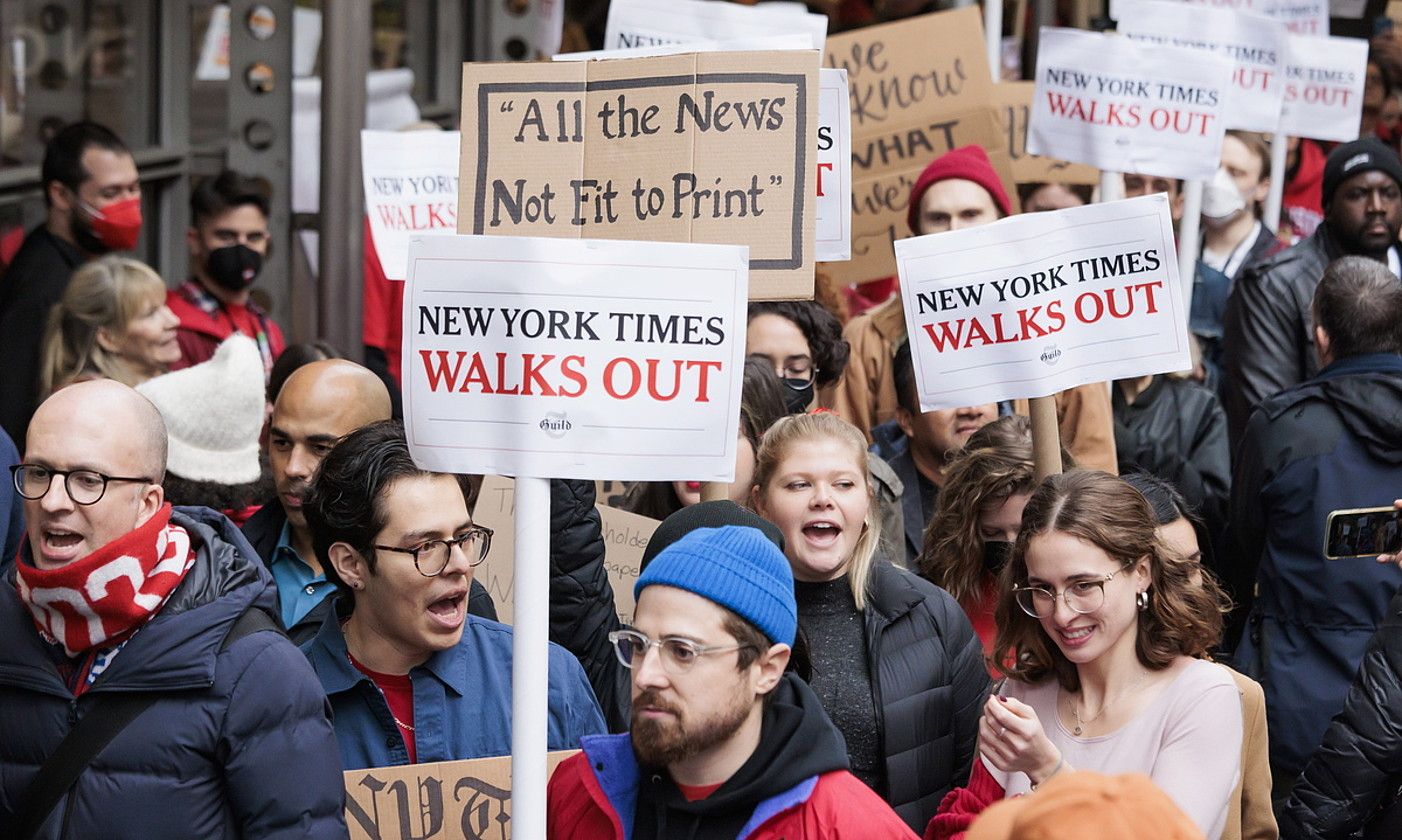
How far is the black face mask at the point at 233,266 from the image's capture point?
23.3 feet

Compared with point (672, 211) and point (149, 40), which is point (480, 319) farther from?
point (149, 40)

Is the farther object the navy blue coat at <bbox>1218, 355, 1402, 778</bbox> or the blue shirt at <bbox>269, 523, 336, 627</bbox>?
the navy blue coat at <bbox>1218, 355, 1402, 778</bbox>

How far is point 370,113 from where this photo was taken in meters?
10.1

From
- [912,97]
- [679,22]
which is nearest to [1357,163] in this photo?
[912,97]

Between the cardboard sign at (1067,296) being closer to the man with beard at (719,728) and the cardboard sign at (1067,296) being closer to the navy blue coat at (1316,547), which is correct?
the navy blue coat at (1316,547)

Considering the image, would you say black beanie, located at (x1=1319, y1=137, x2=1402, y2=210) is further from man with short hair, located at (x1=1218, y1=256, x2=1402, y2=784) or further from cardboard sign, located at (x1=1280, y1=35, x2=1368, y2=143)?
man with short hair, located at (x1=1218, y1=256, x2=1402, y2=784)

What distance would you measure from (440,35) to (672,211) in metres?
8.69

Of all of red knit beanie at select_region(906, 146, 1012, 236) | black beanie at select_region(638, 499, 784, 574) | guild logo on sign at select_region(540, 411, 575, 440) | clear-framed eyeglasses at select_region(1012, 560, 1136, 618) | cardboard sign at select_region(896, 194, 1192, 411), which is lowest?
clear-framed eyeglasses at select_region(1012, 560, 1136, 618)

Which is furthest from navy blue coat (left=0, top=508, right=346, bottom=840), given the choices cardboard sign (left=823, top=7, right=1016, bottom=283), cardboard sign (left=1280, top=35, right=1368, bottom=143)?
cardboard sign (left=1280, top=35, right=1368, bottom=143)

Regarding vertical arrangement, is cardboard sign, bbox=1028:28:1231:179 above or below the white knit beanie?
above

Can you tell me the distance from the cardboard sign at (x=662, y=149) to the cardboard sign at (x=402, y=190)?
2707 millimetres

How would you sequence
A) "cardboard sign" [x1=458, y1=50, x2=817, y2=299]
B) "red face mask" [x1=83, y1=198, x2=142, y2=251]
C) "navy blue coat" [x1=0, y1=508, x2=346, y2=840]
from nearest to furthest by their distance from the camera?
1. "navy blue coat" [x1=0, y1=508, x2=346, y2=840]
2. "cardboard sign" [x1=458, y1=50, x2=817, y2=299]
3. "red face mask" [x1=83, y1=198, x2=142, y2=251]

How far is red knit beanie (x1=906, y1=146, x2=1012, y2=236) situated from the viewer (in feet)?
21.2

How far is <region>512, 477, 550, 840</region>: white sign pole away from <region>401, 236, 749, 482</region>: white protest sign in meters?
0.09
